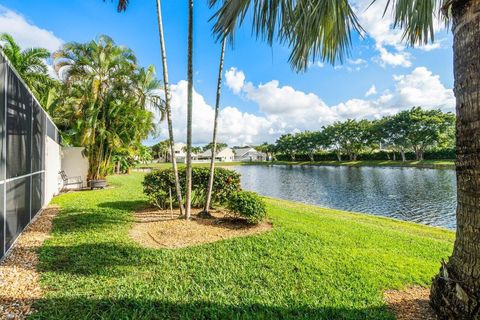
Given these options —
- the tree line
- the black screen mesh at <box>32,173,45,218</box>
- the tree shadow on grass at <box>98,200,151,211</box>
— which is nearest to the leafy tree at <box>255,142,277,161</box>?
the tree line

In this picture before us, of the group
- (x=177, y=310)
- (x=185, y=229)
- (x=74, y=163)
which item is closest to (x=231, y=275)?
(x=177, y=310)

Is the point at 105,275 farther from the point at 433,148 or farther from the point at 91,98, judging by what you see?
the point at 433,148

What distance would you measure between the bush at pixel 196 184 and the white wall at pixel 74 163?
334 inches

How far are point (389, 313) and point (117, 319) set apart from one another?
8.98ft

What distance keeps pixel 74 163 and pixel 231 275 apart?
13472 millimetres

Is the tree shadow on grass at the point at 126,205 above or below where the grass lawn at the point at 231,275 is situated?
above

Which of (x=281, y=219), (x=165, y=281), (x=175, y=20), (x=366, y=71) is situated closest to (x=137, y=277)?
(x=165, y=281)

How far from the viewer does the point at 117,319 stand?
255cm

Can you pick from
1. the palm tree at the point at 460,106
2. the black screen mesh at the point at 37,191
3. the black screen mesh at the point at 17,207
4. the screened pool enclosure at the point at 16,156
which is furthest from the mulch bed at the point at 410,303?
the black screen mesh at the point at 37,191

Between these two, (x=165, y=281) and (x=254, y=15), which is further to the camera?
(x=165, y=281)

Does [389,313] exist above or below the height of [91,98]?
below

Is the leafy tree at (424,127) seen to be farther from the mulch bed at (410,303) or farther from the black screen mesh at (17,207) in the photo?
the black screen mesh at (17,207)

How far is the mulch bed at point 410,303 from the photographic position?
2789mm

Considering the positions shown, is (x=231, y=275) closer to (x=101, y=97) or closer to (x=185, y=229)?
(x=185, y=229)
